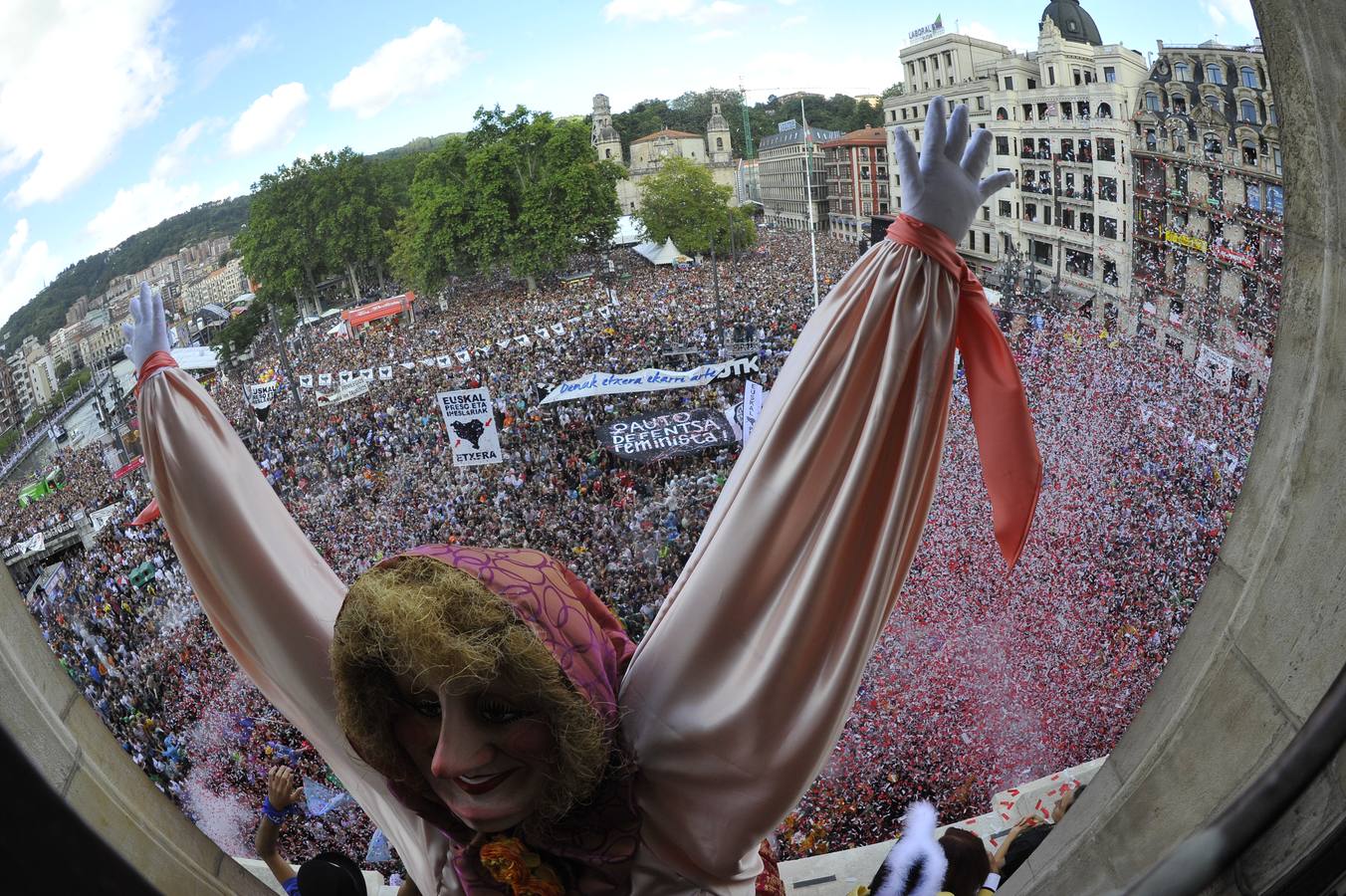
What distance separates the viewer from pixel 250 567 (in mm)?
1350

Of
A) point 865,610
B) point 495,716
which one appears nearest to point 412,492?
point 495,716

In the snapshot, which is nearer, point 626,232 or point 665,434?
point 626,232

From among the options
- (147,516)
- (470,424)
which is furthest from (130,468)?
(470,424)

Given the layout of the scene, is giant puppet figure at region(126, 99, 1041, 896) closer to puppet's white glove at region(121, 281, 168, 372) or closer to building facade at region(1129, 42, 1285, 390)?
puppet's white glove at region(121, 281, 168, 372)

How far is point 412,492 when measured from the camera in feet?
7.55

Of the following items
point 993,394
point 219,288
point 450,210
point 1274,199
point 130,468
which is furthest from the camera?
point 450,210

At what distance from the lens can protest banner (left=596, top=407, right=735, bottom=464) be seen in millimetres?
2375

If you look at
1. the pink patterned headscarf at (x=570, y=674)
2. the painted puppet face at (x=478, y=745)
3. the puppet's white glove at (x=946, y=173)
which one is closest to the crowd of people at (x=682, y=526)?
the puppet's white glove at (x=946, y=173)

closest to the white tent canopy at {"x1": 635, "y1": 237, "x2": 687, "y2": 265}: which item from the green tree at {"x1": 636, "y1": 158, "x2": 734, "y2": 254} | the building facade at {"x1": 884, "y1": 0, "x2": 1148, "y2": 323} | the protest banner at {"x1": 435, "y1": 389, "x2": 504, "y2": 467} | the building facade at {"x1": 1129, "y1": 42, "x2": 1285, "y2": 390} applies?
the green tree at {"x1": 636, "y1": 158, "x2": 734, "y2": 254}

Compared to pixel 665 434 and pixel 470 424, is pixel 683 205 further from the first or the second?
pixel 470 424

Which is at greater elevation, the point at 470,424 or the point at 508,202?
the point at 508,202

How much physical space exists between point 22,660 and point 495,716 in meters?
0.68

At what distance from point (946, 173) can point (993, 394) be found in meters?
0.28

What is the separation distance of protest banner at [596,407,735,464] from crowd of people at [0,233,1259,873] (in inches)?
1.3
